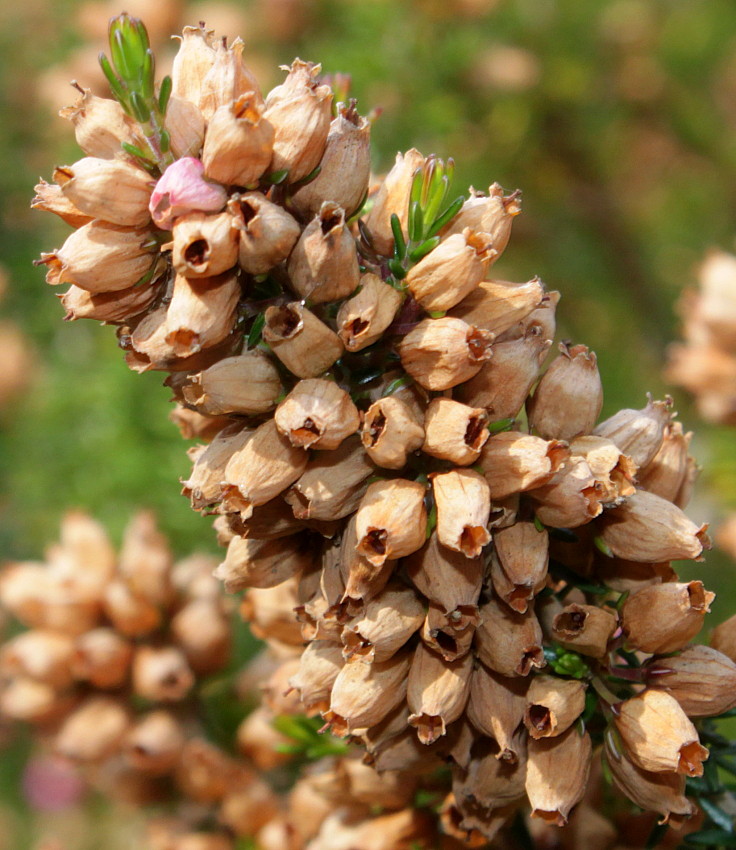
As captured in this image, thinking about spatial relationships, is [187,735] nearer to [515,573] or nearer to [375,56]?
[515,573]

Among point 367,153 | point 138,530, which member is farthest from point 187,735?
point 367,153

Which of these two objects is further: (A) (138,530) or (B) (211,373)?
(A) (138,530)

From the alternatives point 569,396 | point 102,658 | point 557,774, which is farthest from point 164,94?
point 102,658

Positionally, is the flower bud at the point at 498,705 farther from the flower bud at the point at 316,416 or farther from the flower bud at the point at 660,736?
the flower bud at the point at 316,416

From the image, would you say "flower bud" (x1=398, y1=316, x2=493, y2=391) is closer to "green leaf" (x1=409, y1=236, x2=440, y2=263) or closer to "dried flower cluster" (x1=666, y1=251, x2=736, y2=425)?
"green leaf" (x1=409, y1=236, x2=440, y2=263)

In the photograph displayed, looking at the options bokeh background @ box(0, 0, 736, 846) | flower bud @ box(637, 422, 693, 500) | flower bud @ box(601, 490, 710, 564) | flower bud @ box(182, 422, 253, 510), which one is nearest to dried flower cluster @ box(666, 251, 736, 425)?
bokeh background @ box(0, 0, 736, 846)

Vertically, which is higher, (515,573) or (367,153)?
(367,153)

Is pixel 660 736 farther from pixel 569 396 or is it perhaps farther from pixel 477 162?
pixel 477 162
